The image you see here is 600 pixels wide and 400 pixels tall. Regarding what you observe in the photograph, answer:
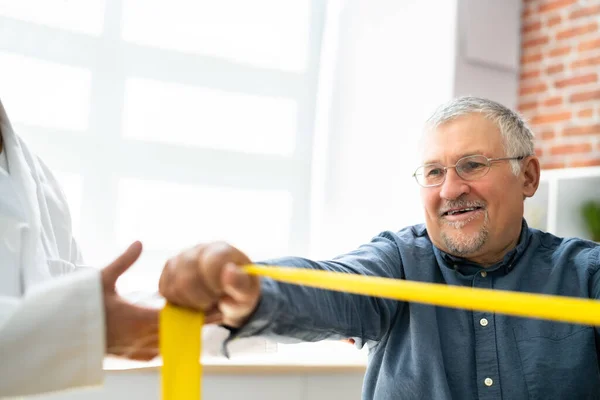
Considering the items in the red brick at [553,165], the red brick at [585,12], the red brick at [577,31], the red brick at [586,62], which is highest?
the red brick at [585,12]

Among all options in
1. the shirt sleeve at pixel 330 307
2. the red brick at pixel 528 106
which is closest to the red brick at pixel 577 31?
the red brick at pixel 528 106

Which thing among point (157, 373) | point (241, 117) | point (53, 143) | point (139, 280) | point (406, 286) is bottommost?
point (157, 373)

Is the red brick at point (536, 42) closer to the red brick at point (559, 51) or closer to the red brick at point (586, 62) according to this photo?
the red brick at point (559, 51)

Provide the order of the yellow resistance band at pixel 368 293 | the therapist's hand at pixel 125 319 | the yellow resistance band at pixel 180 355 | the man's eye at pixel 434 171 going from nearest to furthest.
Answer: the yellow resistance band at pixel 368 293 → the yellow resistance band at pixel 180 355 → the therapist's hand at pixel 125 319 → the man's eye at pixel 434 171

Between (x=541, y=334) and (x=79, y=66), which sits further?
(x=79, y=66)

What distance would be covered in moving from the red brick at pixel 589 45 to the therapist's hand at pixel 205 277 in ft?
10.9

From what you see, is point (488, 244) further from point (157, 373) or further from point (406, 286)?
point (157, 373)

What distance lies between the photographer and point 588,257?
168cm

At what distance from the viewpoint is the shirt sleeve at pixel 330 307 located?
4.22 feet

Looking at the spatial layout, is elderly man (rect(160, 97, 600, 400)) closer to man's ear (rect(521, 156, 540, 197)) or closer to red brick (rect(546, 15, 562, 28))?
man's ear (rect(521, 156, 540, 197))

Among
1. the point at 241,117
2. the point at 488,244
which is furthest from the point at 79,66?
the point at 488,244

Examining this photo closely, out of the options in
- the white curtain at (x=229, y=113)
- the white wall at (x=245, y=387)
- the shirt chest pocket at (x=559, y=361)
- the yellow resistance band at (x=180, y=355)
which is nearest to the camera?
the yellow resistance band at (x=180, y=355)

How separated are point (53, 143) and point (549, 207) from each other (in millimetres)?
2441

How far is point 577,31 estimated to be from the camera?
4008mm
